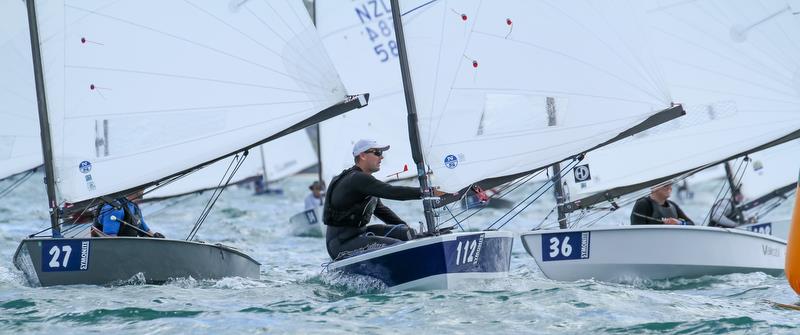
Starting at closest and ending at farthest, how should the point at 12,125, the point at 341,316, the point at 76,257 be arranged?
1. the point at 341,316
2. the point at 76,257
3. the point at 12,125

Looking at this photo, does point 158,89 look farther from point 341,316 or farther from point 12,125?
point 341,316

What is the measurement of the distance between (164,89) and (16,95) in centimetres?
180

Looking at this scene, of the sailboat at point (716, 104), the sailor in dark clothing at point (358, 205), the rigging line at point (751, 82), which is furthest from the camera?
the rigging line at point (751, 82)

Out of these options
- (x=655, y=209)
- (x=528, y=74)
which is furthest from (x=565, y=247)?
(x=528, y=74)

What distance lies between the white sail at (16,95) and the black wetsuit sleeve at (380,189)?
12.4 feet

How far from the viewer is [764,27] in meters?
10.9

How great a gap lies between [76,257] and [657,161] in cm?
508

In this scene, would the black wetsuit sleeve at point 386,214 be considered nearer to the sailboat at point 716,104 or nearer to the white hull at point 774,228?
the sailboat at point 716,104

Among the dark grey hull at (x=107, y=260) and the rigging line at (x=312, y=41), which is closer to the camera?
the dark grey hull at (x=107, y=260)

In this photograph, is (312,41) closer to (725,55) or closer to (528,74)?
(528,74)

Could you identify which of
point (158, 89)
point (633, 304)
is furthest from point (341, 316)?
point (158, 89)

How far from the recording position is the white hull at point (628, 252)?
9336mm

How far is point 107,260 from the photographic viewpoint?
8727 mm

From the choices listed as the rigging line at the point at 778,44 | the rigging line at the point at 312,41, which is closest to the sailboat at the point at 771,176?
the rigging line at the point at 778,44
